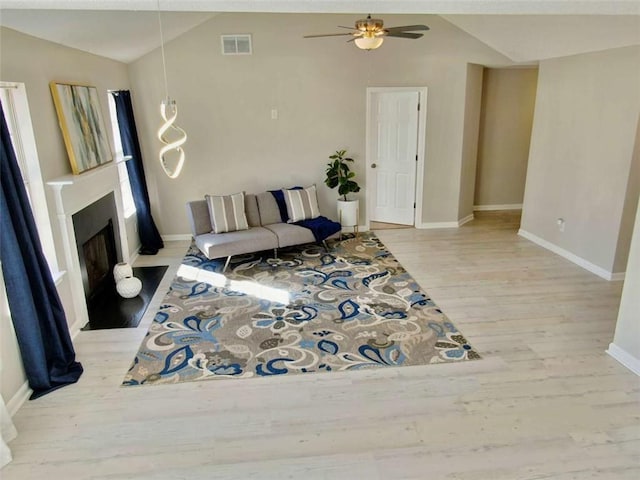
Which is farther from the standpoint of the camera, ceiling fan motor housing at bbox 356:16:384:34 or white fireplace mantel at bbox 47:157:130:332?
ceiling fan motor housing at bbox 356:16:384:34

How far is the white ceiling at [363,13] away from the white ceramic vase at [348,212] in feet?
9.25

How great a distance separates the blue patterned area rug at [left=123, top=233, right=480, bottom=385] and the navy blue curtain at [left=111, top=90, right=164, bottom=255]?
0.79 metres

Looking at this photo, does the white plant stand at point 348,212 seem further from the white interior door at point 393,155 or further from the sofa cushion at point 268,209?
the sofa cushion at point 268,209

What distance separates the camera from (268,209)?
620 centimetres

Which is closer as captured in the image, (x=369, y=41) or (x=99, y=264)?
(x=369, y=41)

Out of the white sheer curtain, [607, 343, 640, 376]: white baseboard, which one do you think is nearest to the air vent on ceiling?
the white sheer curtain

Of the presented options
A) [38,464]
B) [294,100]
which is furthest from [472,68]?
[38,464]

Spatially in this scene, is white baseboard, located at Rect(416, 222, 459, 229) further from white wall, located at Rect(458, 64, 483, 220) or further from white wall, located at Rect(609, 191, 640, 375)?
white wall, located at Rect(609, 191, 640, 375)

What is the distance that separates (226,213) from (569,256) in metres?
4.29

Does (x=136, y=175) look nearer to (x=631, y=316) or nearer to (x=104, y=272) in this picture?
(x=104, y=272)

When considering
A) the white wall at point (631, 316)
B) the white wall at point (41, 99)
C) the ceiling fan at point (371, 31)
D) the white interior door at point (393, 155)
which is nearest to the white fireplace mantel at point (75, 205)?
the white wall at point (41, 99)

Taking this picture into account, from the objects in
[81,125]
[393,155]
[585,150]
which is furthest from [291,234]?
[585,150]

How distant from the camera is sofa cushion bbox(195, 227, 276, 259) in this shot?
5.34 metres

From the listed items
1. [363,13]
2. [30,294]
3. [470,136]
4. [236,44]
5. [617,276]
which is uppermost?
[236,44]
